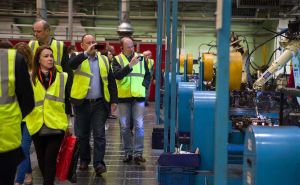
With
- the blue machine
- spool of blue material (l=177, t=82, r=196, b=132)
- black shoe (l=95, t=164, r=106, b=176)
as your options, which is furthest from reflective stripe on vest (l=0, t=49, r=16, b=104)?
spool of blue material (l=177, t=82, r=196, b=132)

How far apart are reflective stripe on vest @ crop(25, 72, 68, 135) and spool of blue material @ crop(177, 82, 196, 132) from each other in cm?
171

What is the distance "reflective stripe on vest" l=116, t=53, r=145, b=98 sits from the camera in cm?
564

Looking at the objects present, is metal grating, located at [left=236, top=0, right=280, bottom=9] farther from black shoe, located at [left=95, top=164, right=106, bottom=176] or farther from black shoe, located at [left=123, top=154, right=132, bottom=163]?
black shoe, located at [left=123, top=154, right=132, bottom=163]

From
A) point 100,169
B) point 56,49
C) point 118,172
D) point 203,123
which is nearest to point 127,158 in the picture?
point 118,172

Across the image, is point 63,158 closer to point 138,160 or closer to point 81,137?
point 81,137

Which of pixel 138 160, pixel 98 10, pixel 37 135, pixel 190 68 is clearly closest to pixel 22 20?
pixel 98 10

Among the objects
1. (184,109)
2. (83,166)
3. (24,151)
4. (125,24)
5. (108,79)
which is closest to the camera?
(24,151)

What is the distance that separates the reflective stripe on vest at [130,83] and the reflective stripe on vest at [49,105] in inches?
70.1

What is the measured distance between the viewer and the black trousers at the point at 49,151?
12.7ft

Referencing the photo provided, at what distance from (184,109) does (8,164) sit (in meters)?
2.89

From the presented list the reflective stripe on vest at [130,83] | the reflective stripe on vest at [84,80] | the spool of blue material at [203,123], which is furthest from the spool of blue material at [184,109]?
the spool of blue material at [203,123]

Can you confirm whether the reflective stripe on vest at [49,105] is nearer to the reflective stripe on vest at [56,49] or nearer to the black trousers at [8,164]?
the reflective stripe on vest at [56,49]

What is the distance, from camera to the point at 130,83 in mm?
5719

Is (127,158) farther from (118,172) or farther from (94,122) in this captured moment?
(94,122)
